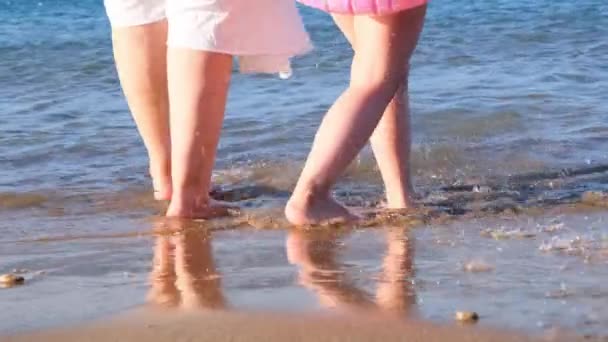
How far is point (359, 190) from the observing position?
11.9ft

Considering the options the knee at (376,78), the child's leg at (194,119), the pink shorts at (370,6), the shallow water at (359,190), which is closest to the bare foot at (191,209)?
the child's leg at (194,119)

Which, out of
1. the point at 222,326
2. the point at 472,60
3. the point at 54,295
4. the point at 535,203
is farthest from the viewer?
the point at 472,60

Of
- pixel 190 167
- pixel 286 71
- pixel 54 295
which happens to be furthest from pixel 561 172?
pixel 54 295

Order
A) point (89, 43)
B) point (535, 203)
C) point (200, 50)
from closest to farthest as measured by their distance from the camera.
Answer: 1. point (200, 50)
2. point (535, 203)
3. point (89, 43)

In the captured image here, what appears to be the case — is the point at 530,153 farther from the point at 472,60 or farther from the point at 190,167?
the point at 472,60

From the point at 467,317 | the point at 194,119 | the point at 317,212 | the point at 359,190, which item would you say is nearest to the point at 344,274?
the point at 467,317

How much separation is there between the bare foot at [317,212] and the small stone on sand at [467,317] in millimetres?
1044

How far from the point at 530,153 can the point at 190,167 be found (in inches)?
55.7

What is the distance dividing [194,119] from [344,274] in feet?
2.91

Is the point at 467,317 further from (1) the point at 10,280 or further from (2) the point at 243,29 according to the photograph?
(2) the point at 243,29

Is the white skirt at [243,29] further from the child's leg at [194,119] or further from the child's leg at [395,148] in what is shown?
the child's leg at [395,148]

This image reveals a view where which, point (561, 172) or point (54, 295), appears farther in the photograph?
point (561, 172)

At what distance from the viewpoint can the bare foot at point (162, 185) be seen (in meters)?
3.53

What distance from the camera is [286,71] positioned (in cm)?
326
